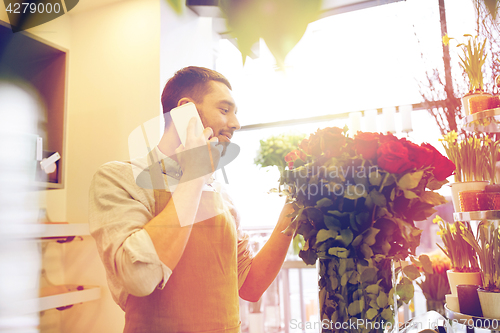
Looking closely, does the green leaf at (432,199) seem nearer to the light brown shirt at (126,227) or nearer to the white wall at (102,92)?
the light brown shirt at (126,227)

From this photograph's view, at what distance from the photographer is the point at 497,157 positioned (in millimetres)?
825

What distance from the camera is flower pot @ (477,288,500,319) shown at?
28.3 inches

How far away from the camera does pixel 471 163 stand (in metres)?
0.82

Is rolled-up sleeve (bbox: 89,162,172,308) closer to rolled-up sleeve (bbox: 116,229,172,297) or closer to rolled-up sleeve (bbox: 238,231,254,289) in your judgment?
rolled-up sleeve (bbox: 116,229,172,297)

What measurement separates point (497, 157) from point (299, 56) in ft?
4.05

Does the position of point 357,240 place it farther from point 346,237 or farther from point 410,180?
point 410,180

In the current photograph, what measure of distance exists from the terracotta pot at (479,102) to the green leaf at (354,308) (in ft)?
1.81

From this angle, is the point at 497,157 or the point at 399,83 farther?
the point at 399,83

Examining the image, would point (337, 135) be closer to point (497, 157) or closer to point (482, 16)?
point (497, 157)

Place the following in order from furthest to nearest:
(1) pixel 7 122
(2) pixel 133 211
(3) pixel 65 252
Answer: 1. (3) pixel 65 252
2. (1) pixel 7 122
3. (2) pixel 133 211

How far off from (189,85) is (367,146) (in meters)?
0.51

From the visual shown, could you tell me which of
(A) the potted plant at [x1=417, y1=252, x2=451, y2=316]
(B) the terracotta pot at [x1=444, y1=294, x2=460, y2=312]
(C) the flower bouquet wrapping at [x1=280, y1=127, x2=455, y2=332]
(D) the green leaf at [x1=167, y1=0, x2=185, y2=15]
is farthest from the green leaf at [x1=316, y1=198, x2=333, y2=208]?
(A) the potted plant at [x1=417, y1=252, x2=451, y2=316]

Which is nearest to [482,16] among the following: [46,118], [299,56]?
[299,56]

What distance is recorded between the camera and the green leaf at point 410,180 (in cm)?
50
